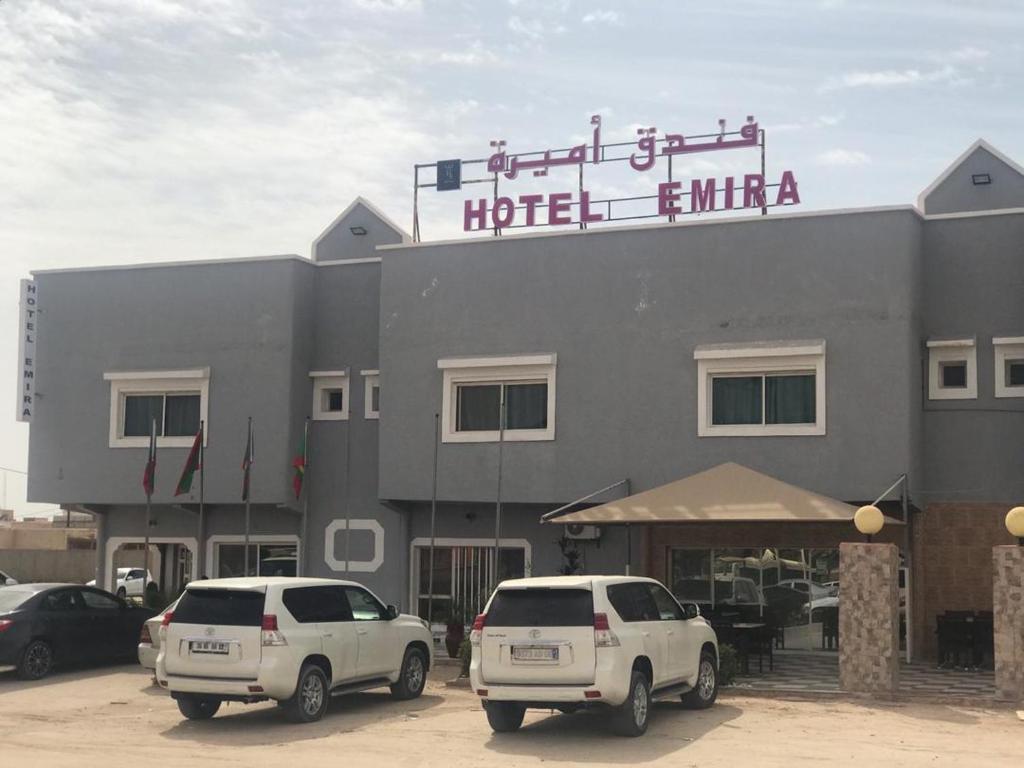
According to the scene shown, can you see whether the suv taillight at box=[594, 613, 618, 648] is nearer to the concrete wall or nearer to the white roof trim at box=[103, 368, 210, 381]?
the concrete wall

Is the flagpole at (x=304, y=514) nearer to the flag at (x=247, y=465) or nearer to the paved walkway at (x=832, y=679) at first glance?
the flag at (x=247, y=465)

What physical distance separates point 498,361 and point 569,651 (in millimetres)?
9972

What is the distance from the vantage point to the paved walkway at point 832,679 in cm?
1798

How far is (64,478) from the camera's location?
26094mm

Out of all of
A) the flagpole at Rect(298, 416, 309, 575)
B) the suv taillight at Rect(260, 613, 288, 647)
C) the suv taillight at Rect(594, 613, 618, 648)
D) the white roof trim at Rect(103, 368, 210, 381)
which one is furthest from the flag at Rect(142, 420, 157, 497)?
the suv taillight at Rect(594, 613, 618, 648)

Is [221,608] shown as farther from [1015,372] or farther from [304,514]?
[1015,372]

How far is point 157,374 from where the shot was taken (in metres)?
25.6

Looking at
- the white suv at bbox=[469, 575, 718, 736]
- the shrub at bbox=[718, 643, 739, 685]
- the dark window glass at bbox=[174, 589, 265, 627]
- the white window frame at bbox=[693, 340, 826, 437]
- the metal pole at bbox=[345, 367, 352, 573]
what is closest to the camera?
the white suv at bbox=[469, 575, 718, 736]

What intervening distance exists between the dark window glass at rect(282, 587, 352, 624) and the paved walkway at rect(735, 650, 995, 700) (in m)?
5.61

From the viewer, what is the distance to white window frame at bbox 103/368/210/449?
83.0 feet

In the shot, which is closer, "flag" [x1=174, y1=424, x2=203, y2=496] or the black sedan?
the black sedan

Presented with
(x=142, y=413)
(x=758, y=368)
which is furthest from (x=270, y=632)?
(x=142, y=413)

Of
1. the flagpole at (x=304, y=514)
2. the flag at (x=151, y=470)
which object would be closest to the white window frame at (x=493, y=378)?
the flagpole at (x=304, y=514)

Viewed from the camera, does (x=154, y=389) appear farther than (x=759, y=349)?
Yes
